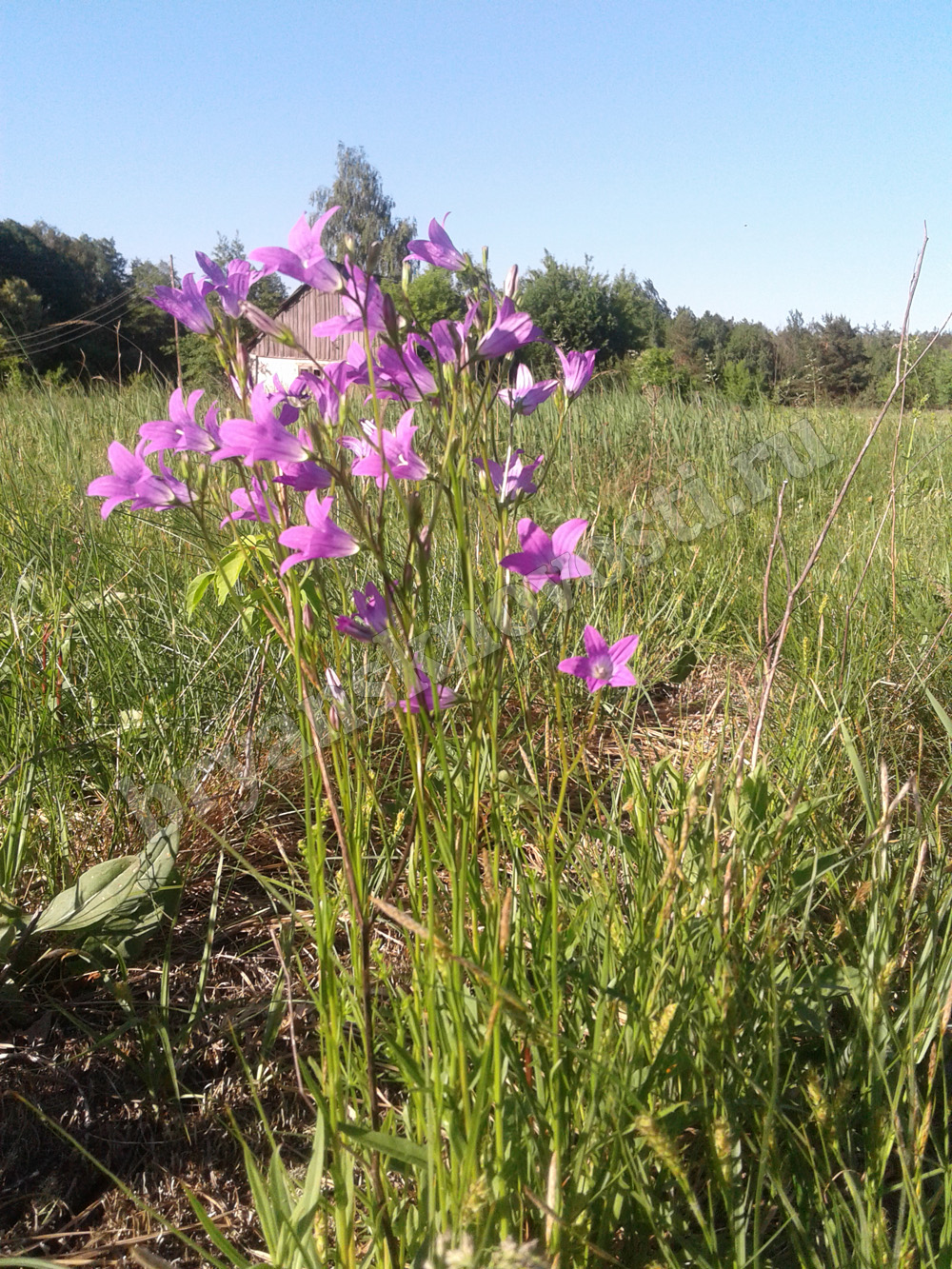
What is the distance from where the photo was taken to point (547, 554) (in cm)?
78

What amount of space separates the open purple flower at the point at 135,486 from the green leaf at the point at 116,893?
621 millimetres

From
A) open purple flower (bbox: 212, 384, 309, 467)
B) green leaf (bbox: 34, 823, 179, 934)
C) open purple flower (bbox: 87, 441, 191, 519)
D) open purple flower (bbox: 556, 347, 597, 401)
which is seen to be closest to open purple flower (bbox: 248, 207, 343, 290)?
open purple flower (bbox: 212, 384, 309, 467)

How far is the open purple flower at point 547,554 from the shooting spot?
766 millimetres

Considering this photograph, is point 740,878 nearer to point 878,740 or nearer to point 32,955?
point 878,740

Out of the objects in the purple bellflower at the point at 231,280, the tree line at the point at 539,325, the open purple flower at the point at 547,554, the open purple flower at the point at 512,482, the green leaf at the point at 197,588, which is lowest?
the green leaf at the point at 197,588

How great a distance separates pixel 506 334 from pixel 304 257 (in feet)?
0.66

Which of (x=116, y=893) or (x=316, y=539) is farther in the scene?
(x=116, y=893)

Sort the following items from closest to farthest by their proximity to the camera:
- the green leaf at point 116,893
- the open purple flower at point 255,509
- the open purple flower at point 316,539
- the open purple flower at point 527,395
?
1. the open purple flower at point 316,539
2. the open purple flower at point 255,509
3. the open purple flower at point 527,395
4. the green leaf at point 116,893

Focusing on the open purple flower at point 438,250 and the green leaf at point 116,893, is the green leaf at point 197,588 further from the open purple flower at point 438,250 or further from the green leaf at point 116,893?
the open purple flower at point 438,250

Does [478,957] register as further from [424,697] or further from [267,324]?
[267,324]

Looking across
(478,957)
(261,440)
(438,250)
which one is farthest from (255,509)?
(478,957)

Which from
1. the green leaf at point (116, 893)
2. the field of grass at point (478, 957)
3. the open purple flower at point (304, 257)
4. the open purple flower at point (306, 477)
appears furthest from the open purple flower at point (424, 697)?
the green leaf at point (116, 893)

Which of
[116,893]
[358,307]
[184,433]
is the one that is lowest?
[116,893]

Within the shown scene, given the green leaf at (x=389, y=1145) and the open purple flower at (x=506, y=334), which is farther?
the open purple flower at (x=506, y=334)
